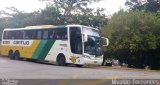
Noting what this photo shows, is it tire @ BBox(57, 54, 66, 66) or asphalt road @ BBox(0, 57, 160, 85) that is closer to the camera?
asphalt road @ BBox(0, 57, 160, 85)

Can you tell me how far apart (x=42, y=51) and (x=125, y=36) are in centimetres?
893

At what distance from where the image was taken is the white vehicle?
25.5 metres

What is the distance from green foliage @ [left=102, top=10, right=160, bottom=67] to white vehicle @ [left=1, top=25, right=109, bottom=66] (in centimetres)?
699

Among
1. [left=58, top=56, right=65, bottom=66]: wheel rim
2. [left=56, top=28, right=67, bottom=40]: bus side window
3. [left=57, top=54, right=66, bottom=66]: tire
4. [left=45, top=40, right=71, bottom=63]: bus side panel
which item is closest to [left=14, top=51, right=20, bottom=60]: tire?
[left=45, top=40, right=71, bottom=63]: bus side panel

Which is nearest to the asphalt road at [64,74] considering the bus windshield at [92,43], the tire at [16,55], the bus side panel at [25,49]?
the bus windshield at [92,43]

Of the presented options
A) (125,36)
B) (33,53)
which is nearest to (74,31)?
(33,53)

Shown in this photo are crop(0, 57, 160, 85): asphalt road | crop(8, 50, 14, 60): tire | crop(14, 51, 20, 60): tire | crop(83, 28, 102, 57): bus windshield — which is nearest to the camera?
crop(0, 57, 160, 85): asphalt road

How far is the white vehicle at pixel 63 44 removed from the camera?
2550cm

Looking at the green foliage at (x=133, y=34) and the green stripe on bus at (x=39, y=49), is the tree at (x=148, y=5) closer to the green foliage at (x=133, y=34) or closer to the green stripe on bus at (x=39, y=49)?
the green foliage at (x=133, y=34)

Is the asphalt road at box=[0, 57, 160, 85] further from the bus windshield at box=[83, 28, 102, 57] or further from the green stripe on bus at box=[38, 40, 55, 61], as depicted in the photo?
the green stripe on bus at box=[38, 40, 55, 61]

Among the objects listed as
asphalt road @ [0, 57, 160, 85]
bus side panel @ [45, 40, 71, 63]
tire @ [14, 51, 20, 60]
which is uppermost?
bus side panel @ [45, 40, 71, 63]

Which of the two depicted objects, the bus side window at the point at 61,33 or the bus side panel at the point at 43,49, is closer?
the bus side window at the point at 61,33

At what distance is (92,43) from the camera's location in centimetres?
2583

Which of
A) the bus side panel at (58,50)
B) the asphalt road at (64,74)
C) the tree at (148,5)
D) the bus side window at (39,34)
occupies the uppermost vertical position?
the tree at (148,5)
